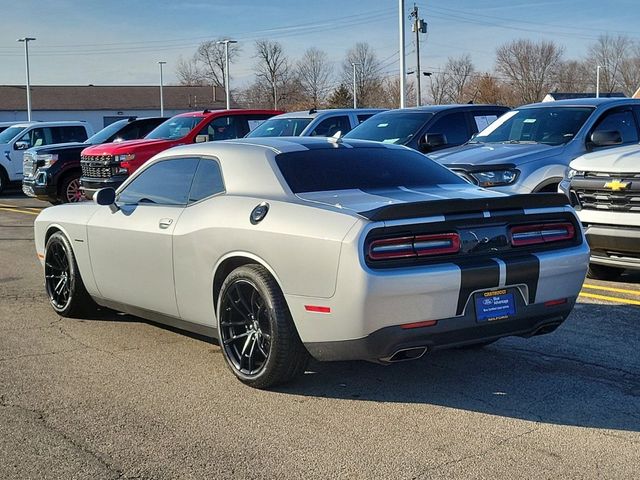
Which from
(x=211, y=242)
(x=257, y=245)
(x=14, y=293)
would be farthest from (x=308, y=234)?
(x=14, y=293)

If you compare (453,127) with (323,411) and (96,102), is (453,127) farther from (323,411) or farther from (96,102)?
(96,102)

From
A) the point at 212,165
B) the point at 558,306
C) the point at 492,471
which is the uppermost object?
the point at 212,165

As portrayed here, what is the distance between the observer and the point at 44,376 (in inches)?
216

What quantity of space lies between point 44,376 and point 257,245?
176 cm

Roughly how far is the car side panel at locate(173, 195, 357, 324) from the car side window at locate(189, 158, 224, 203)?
11 cm

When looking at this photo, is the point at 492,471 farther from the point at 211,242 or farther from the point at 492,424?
the point at 211,242

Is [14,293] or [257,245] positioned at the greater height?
[257,245]

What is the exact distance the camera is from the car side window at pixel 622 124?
10.2 metres

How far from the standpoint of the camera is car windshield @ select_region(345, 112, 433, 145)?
39.8ft

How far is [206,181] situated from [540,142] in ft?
18.2

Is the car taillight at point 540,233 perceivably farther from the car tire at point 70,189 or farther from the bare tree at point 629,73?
the bare tree at point 629,73

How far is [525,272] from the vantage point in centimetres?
484

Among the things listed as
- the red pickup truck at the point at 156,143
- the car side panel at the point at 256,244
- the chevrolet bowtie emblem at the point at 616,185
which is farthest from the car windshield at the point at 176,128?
the car side panel at the point at 256,244

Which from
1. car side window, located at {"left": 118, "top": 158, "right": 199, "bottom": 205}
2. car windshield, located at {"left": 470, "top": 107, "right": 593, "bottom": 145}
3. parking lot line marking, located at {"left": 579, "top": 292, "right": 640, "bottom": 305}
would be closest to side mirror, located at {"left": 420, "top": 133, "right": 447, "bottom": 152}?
car windshield, located at {"left": 470, "top": 107, "right": 593, "bottom": 145}
